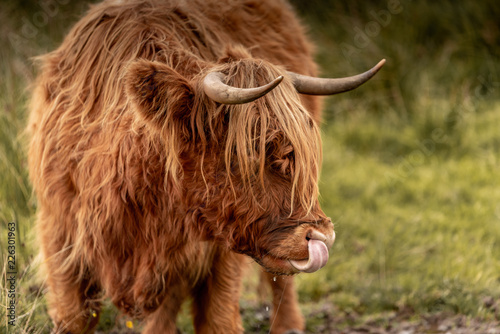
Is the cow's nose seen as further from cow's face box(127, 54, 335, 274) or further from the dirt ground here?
the dirt ground

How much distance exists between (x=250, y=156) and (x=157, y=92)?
43 centimetres

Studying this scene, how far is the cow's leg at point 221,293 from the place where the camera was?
136 inches

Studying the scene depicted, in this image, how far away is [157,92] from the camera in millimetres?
2668

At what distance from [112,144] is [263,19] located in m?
1.79

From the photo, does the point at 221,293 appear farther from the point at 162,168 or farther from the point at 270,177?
the point at 270,177

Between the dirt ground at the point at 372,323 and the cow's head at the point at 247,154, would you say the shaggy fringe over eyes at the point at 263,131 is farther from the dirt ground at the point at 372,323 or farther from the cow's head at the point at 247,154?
the dirt ground at the point at 372,323

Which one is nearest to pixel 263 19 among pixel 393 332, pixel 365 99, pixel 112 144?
pixel 112 144

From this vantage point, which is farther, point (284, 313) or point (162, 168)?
point (284, 313)

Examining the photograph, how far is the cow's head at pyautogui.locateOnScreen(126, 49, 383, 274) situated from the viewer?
2.67 m

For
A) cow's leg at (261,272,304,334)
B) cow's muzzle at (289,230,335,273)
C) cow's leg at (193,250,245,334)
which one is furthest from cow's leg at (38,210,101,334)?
cow's leg at (261,272,304,334)

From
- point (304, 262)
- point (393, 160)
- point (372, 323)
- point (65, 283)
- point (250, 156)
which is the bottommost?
point (393, 160)

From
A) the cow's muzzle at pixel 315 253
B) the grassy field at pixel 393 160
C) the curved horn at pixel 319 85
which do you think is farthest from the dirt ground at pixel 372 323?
the curved horn at pixel 319 85

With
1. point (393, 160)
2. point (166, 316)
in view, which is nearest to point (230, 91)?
point (166, 316)

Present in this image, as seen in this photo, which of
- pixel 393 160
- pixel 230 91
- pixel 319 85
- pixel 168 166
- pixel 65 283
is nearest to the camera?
pixel 230 91
